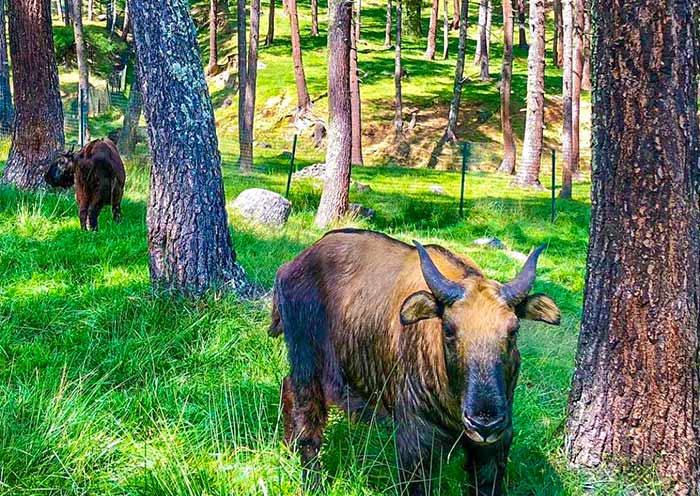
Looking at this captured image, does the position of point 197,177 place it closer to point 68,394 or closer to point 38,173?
point 68,394

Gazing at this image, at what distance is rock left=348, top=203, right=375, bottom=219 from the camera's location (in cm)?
1327

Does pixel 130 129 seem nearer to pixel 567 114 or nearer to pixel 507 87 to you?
pixel 567 114

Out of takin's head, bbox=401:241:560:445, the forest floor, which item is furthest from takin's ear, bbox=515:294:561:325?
the forest floor

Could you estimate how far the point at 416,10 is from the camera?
44.1 m

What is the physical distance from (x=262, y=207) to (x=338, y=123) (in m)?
2.14

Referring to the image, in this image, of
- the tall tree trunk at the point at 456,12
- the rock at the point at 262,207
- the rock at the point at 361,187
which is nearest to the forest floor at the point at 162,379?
the rock at the point at 262,207

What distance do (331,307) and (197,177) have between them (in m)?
2.79

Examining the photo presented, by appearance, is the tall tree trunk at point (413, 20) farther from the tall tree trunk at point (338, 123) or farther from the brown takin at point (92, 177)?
the brown takin at point (92, 177)

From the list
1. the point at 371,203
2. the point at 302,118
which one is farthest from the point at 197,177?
the point at 302,118

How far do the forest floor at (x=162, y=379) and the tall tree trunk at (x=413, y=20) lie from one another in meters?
33.3

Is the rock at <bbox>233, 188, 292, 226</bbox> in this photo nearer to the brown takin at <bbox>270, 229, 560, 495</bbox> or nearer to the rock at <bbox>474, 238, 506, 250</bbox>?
the rock at <bbox>474, 238, 506, 250</bbox>

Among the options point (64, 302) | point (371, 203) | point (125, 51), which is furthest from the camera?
point (125, 51)

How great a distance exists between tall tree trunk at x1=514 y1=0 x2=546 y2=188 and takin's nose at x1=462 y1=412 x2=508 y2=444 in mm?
17466

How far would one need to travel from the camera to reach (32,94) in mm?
10906
